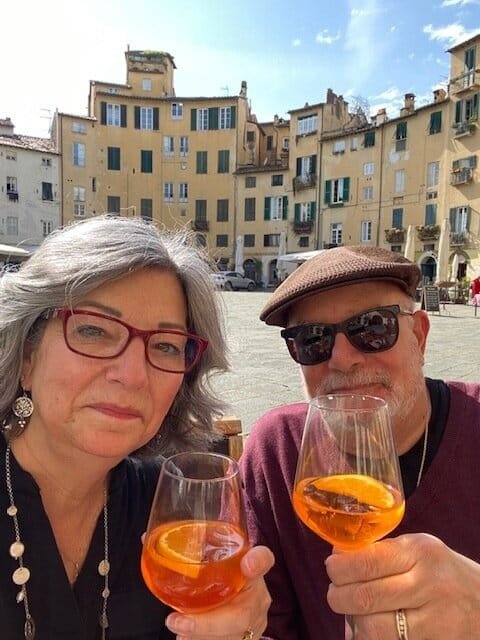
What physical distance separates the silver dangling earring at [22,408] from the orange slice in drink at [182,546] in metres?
0.67

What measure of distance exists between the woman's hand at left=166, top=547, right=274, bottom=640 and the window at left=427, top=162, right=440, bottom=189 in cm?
3057

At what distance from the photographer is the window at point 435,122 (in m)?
27.7

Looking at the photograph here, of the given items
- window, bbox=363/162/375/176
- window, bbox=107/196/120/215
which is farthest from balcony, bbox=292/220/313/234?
window, bbox=107/196/120/215

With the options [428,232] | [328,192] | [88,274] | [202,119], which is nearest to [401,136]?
[328,192]

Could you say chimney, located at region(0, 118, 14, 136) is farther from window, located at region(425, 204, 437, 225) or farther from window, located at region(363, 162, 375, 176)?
window, located at region(425, 204, 437, 225)

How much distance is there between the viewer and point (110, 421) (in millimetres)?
1183

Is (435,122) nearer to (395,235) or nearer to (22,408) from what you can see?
(395,235)

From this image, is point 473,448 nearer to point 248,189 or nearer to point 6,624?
point 6,624

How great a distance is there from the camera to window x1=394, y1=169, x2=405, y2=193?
2989 cm

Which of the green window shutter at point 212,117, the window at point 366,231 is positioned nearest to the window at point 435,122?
the window at point 366,231

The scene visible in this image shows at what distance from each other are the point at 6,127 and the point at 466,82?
33.8 meters

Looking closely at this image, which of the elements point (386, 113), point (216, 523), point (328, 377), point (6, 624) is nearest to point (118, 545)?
point (6, 624)

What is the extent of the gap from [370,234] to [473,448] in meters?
31.8

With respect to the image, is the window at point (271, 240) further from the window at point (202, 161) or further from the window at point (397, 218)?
the window at point (397, 218)
